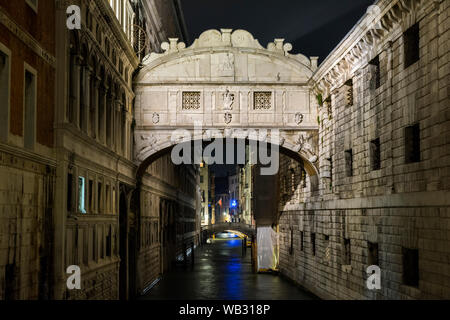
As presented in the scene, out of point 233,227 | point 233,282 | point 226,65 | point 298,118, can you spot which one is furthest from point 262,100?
point 233,227

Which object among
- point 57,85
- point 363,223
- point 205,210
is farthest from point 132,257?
point 205,210

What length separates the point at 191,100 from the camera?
23078 mm

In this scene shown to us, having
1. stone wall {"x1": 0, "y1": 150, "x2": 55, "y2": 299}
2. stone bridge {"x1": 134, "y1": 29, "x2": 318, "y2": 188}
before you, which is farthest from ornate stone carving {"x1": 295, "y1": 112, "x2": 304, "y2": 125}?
stone wall {"x1": 0, "y1": 150, "x2": 55, "y2": 299}

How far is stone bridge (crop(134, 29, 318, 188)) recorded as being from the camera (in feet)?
75.1

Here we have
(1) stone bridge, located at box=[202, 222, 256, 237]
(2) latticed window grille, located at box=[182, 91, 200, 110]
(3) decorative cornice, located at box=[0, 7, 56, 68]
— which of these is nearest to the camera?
(3) decorative cornice, located at box=[0, 7, 56, 68]

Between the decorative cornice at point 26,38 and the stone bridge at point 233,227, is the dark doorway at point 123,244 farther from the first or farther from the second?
the stone bridge at point 233,227

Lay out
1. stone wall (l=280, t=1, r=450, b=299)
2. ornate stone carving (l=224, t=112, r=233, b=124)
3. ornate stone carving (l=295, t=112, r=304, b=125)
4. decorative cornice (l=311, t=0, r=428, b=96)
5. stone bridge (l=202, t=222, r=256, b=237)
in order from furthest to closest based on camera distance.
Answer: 1. stone bridge (l=202, t=222, r=256, b=237)
2. ornate stone carving (l=295, t=112, r=304, b=125)
3. ornate stone carving (l=224, t=112, r=233, b=124)
4. decorative cornice (l=311, t=0, r=428, b=96)
5. stone wall (l=280, t=1, r=450, b=299)

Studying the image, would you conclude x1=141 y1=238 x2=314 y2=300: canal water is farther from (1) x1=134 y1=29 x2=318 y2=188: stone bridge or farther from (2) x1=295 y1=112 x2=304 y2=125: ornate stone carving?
(2) x1=295 y1=112 x2=304 y2=125: ornate stone carving

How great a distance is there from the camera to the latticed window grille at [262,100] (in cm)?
2317

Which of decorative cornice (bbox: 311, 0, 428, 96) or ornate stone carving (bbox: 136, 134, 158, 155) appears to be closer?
decorative cornice (bbox: 311, 0, 428, 96)

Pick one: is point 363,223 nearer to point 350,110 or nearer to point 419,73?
point 350,110

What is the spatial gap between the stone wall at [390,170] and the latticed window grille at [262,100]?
1.98m

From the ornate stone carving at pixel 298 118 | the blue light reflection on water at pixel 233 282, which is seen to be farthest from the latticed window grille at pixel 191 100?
the blue light reflection on water at pixel 233 282
